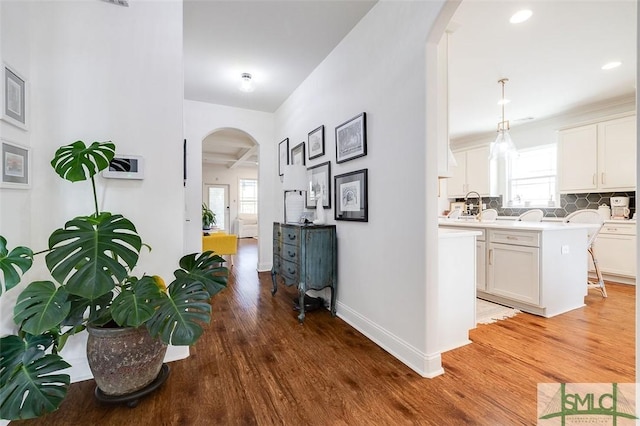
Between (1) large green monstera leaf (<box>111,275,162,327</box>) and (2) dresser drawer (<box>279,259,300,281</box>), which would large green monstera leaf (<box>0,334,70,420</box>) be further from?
(2) dresser drawer (<box>279,259,300,281</box>)

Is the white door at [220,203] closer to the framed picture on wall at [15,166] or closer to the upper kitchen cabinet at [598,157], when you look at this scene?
the framed picture on wall at [15,166]

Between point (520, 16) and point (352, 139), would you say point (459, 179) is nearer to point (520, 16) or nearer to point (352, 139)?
point (520, 16)

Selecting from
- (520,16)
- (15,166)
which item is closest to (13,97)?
(15,166)

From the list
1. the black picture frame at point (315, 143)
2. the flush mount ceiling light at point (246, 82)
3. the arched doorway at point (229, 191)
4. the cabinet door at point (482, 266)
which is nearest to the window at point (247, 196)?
the arched doorway at point (229, 191)

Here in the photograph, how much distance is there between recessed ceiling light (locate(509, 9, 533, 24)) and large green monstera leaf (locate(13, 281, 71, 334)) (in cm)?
376

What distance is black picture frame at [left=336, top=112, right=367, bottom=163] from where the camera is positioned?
2.40 m

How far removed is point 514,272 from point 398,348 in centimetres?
178

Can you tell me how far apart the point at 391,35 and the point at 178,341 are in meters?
2.43

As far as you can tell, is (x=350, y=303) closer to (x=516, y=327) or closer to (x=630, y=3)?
(x=516, y=327)

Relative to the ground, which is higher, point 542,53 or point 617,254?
point 542,53

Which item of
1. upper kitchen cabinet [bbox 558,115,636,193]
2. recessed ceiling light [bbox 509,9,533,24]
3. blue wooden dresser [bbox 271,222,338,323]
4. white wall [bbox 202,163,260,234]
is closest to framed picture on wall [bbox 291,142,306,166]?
blue wooden dresser [bbox 271,222,338,323]

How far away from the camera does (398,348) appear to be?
6.50 ft

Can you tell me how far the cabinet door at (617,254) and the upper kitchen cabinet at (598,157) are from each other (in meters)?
0.76

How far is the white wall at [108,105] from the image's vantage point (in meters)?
1.66
